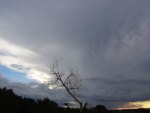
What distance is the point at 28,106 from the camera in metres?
67.1

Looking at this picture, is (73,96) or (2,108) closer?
(73,96)

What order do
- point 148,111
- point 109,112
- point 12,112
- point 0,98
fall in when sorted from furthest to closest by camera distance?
point 109,112, point 148,111, point 0,98, point 12,112

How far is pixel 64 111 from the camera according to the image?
7412 cm

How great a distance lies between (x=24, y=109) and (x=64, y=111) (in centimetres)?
1208

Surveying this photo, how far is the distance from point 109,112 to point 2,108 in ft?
82.2

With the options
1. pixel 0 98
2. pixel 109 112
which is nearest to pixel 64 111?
pixel 109 112

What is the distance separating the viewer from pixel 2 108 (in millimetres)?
59188

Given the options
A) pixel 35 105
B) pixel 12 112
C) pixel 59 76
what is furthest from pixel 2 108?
pixel 59 76

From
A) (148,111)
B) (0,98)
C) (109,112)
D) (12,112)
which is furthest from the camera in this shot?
(109,112)

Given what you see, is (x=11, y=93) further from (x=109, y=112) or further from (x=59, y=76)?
(x=59, y=76)

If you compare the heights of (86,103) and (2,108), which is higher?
(2,108)

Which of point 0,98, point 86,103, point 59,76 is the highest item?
point 0,98

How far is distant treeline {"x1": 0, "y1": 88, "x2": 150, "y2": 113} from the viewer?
61194 mm

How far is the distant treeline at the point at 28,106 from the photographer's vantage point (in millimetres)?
61194
